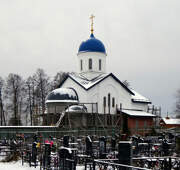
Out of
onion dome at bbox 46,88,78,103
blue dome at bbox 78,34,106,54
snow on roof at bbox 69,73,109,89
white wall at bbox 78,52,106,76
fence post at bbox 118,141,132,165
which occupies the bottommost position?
fence post at bbox 118,141,132,165

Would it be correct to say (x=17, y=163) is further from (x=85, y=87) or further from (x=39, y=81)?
(x=39, y=81)

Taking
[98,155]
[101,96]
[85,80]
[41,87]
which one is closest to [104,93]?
[101,96]

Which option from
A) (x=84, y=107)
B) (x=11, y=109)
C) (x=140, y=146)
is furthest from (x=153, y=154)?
(x=11, y=109)

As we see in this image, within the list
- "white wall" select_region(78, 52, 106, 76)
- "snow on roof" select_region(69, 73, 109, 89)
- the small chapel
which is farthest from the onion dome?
"white wall" select_region(78, 52, 106, 76)

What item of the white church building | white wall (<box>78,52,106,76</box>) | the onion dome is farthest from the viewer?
white wall (<box>78,52,106,76</box>)

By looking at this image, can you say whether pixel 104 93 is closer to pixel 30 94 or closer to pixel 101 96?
pixel 101 96

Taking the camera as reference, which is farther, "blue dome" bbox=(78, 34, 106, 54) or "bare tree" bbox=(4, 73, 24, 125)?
"bare tree" bbox=(4, 73, 24, 125)

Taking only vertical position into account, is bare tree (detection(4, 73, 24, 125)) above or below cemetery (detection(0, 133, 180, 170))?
above

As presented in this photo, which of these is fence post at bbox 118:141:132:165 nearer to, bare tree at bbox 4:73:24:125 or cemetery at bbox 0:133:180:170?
cemetery at bbox 0:133:180:170

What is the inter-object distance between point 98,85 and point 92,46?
564cm

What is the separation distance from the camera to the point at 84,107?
3089cm

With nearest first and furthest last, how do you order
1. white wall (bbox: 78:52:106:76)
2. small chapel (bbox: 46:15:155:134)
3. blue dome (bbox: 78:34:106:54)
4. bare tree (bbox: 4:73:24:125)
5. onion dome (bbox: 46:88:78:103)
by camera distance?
1. onion dome (bbox: 46:88:78:103)
2. small chapel (bbox: 46:15:155:134)
3. white wall (bbox: 78:52:106:76)
4. blue dome (bbox: 78:34:106:54)
5. bare tree (bbox: 4:73:24:125)

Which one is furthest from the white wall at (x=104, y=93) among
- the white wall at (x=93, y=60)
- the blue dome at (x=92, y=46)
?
the blue dome at (x=92, y=46)

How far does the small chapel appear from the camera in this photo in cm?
3200
